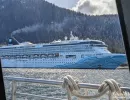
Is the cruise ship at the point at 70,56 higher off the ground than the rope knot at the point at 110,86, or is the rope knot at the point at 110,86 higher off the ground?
the rope knot at the point at 110,86

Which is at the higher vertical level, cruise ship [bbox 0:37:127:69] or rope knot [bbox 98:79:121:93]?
rope knot [bbox 98:79:121:93]

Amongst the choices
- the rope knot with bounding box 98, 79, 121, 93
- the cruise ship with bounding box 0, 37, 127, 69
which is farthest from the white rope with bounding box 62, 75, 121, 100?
the cruise ship with bounding box 0, 37, 127, 69

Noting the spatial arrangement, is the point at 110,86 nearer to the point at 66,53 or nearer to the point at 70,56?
the point at 66,53

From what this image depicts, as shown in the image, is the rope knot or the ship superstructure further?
the ship superstructure

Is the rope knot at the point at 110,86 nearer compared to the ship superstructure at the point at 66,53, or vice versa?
the rope knot at the point at 110,86

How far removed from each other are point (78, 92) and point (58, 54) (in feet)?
11.2

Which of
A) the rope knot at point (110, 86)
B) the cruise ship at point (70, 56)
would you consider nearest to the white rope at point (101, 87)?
the rope knot at point (110, 86)

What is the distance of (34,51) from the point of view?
4465mm

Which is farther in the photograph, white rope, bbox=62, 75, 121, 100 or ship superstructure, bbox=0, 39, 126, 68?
ship superstructure, bbox=0, 39, 126, 68

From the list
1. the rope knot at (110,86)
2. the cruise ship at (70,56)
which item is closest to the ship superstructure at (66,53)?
the cruise ship at (70,56)

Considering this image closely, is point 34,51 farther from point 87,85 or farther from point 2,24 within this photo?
point 87,85

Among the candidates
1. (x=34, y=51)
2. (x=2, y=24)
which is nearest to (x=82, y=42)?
(x=34, y=51)

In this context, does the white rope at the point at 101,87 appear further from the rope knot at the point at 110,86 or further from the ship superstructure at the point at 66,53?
the ship superstructure at the point at 66,53

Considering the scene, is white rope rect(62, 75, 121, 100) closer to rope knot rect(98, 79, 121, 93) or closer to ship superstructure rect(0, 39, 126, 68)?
rope knot rect(98, 79, 121, 93)
